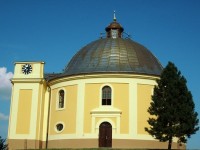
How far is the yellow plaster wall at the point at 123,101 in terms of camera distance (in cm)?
3541

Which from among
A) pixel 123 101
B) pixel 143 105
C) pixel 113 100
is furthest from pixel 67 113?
pixel 143 105

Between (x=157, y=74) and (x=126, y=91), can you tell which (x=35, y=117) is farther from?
(x=157, y=74)

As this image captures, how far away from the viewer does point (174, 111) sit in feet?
95.6

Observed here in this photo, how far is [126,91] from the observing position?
3619 cm

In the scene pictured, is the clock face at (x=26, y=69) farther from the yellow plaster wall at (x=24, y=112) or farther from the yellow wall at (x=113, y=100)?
the yellow wall at (x=113, y=100)

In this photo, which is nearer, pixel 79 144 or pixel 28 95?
pixel 79 144

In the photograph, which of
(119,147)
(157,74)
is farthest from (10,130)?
(157,74)

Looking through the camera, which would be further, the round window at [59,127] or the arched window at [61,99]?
the arched window at [61,99]

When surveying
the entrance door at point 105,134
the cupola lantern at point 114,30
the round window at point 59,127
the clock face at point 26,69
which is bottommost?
the entrance door at point 105,134

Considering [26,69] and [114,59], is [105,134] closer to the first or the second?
[114,59]

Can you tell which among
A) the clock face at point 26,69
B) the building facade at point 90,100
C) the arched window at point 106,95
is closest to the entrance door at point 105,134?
the building facade at point 90,100

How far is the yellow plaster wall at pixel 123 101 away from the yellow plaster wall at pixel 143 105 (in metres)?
1.15

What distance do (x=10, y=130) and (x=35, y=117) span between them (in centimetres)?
284

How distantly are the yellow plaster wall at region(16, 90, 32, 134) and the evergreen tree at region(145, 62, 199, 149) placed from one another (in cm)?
1420
